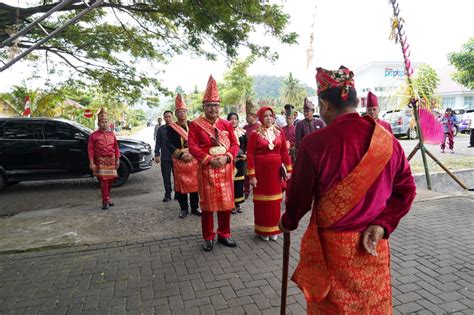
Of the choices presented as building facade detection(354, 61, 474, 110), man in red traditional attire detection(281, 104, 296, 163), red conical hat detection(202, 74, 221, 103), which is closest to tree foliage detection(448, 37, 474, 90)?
building facade detection(354, 61, 474, 110)

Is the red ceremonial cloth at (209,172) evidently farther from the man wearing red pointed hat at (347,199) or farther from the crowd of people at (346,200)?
the man wearing red pointed hat at (347,199)

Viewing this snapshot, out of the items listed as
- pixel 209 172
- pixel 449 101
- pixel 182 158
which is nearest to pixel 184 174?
pixel 182 158

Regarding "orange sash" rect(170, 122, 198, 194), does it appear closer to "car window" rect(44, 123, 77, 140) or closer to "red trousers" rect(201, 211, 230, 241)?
"red trousers" rect(201, 211, 230, 241)

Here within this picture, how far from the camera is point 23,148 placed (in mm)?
7930

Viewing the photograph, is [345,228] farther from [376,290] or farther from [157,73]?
[157,73]

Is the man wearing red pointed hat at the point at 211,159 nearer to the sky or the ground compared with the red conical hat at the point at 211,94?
nearer to the ground

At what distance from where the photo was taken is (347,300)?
171cm

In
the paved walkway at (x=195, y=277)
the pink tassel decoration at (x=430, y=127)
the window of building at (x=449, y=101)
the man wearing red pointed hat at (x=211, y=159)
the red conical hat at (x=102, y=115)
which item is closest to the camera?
the paved walkway at (x=195, y=277)

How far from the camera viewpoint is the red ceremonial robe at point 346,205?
5.37ft

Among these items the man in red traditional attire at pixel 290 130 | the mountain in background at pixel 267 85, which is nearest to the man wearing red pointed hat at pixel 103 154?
the man in red traditional attire at pixel 290 130

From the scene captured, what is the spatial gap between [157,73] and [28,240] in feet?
23.5

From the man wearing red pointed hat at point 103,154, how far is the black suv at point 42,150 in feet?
6.77

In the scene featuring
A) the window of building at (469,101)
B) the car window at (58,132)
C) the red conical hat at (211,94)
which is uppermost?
the window of building at (469,101)

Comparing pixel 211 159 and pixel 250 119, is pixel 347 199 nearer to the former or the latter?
pixel 211 159
